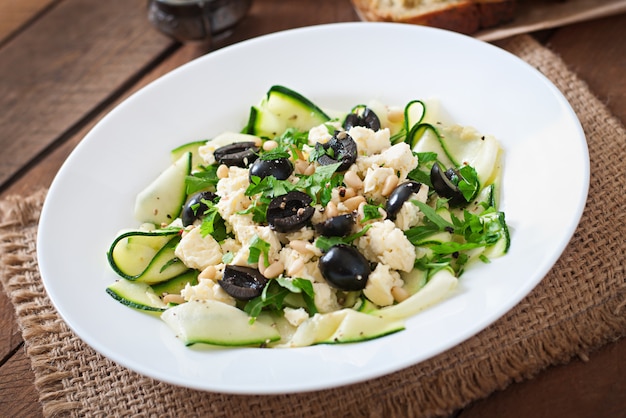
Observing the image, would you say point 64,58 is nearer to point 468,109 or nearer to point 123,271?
point 123,271

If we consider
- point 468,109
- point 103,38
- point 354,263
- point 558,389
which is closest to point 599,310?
point 558,389

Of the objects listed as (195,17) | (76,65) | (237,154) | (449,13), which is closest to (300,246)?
(237,154)

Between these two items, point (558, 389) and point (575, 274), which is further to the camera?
point (575, 274)

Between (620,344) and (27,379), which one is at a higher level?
(620,344)

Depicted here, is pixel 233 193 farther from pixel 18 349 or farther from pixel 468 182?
pixel 18 349

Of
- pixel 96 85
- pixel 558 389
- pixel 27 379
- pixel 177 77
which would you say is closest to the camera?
pixel 558 389

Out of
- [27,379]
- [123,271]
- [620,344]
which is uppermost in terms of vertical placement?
[620,344]

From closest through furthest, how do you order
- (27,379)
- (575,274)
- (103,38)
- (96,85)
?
1. (575,274)
2. (27,379)
3. (96,85)
4. (103,38)

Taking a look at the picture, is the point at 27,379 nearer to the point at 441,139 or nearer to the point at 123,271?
the point at 123,271
